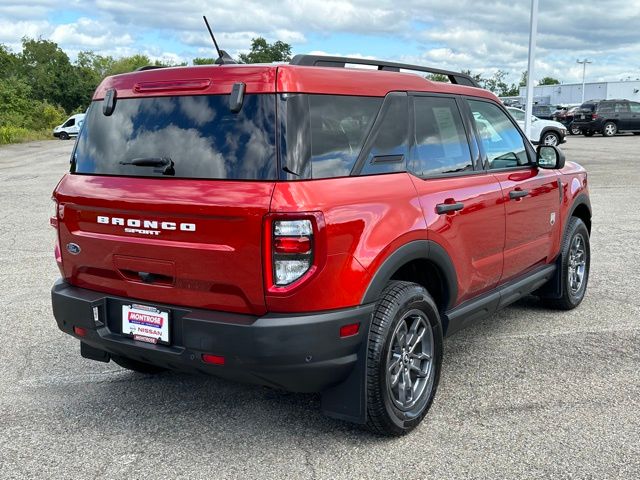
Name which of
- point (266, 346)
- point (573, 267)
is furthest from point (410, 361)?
point (573, 267)

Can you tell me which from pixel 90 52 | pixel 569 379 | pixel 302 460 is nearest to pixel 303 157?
pixel 302 460

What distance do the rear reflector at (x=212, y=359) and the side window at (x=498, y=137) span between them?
228 cm

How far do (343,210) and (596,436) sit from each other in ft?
5.85

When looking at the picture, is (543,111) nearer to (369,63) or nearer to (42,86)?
(369,63)

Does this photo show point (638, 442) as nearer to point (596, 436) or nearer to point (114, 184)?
point (596, 436)

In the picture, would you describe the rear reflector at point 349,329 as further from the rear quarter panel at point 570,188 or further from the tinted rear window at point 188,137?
the rear quarter panel at point 570,188

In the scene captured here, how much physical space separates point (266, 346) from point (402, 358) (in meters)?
0.90

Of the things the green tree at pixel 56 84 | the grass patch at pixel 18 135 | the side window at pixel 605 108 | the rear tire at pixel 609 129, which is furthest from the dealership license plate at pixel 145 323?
the green tree at pixel 56 84

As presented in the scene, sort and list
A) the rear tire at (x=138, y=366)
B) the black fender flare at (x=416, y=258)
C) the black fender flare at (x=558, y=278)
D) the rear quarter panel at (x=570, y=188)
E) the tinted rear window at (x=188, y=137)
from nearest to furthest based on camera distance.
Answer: the tinted rear window at (x=188, y=137), the black fender flare at (x=416, y=258), the rear tire at (x=138, y=366), the rear quarter panel at (x=570, y=188), the black fender flare at (x=558, y=278)

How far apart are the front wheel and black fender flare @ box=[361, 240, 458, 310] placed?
0.43 ft

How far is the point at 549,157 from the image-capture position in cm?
486

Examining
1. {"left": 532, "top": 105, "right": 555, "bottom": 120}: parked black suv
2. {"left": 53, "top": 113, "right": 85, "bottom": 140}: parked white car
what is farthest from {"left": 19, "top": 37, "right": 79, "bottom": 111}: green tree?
{"left": 532, "top": 105, "right": 555, "bottom": 120}: parked black suv

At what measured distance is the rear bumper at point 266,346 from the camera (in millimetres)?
2918

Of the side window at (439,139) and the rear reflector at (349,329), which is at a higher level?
the side window at (439,139)
